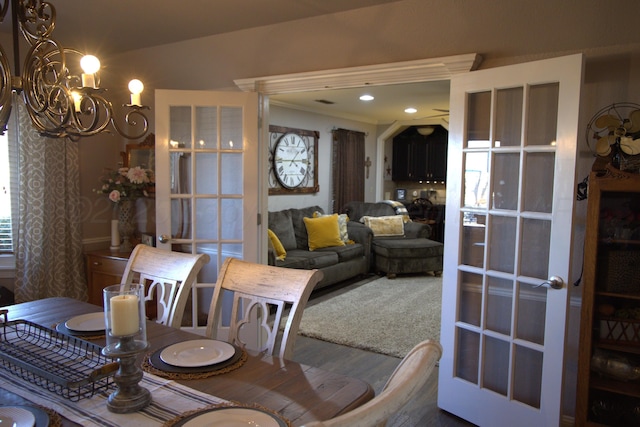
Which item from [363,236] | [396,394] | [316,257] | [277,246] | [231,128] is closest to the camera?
[396,394]

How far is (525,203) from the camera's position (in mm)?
2342

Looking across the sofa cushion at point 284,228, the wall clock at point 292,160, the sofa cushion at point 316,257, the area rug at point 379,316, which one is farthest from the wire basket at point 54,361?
the wall clock at point 292,160

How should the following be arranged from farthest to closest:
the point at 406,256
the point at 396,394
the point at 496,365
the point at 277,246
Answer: the point at 406,256
the point at 277,246
the point at 496,365
the point at 396,394

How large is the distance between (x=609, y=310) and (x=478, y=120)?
44.5 inches

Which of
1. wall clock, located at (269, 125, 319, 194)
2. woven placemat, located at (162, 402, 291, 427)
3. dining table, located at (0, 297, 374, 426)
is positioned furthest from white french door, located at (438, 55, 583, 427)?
wall clock, located at (269, 125, 319, 194)

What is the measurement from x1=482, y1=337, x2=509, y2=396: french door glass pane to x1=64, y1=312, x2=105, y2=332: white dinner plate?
192 cm

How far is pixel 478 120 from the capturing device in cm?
251

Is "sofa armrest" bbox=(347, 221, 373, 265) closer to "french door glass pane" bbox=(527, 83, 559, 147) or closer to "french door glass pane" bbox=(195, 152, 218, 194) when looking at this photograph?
"french door glass pane" bbox=(195, 152, 218, 194)

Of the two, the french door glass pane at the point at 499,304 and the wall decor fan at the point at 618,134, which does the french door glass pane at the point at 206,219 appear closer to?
the french door glass pane at the point at 499,304

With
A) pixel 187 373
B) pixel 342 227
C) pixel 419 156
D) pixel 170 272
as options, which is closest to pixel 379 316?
pixel 342 227

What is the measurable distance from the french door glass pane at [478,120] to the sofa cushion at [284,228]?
329 centimetres

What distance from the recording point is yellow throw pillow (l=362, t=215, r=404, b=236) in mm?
6602

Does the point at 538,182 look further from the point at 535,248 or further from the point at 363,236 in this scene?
the point at 363,236

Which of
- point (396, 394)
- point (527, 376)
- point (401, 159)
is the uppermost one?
point (401, 159)
